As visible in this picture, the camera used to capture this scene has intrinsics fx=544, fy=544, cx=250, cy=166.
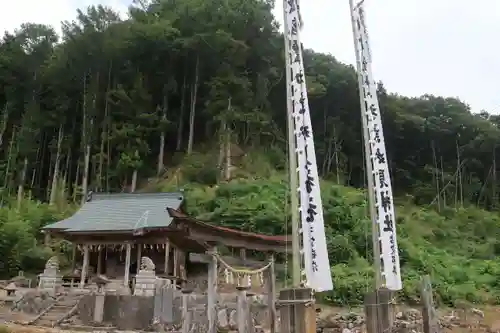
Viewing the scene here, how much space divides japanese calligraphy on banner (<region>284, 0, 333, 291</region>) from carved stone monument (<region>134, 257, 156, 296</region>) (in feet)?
22.6

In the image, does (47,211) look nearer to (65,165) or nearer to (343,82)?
(65,165)

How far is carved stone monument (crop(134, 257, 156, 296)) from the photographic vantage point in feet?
49.5

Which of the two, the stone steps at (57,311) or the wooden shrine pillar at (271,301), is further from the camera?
the stone steps at (57,311)

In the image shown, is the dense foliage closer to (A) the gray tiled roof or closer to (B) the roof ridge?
(B) the roof ridge

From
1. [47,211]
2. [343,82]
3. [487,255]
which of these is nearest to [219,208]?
[47,211]

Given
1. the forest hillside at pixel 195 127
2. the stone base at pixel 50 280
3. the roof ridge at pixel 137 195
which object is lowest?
the stone base at pixel 50 280

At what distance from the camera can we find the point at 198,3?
110 feet

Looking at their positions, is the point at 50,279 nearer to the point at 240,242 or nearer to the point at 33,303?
the point at 33,303

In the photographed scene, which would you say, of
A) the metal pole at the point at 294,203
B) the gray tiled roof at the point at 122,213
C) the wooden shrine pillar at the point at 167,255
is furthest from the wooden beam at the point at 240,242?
the metal pole at the point at 294,203

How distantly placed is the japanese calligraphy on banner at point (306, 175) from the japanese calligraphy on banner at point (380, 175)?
2.11 metres

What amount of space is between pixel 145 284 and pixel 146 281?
10 centimetres

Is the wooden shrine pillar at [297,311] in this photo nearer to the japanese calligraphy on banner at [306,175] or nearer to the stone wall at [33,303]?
the japanese calligraphy on banner at [306,175]

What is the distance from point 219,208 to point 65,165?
41.7 ft

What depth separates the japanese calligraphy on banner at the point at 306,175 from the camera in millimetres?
9398
